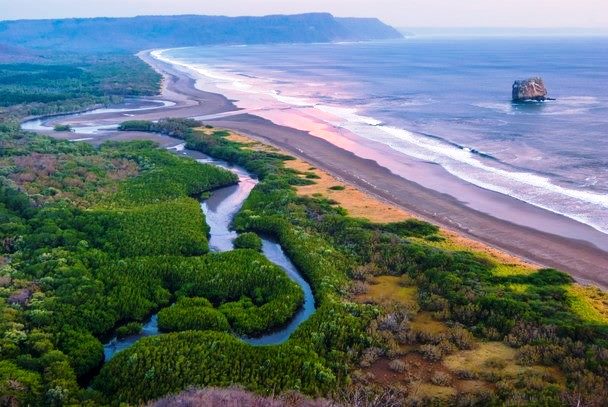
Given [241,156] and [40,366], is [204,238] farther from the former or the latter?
[241,156]

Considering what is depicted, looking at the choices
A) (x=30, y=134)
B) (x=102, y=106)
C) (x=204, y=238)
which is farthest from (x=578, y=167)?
(x=102, y=106)

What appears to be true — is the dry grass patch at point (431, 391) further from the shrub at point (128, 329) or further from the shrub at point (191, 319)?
the shrub at point (128, 329)

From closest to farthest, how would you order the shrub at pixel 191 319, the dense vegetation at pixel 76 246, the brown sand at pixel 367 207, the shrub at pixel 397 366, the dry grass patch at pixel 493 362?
1. the dry grass patch at pixel 493 362
2. the shrub at pixel 397 366
3. the dense vegetation at pixel 76 246
4. the shrub at pixel 191 319
5. the brown sand at pixel 367 207

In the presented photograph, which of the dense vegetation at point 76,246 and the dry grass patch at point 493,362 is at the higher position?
the dry grass patch at point 493,362

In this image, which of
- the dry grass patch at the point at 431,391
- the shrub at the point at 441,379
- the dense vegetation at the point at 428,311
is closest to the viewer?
the dry grass patch at the point at 431,391

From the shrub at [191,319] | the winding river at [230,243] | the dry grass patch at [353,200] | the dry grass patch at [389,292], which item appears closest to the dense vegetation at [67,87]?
the winding river at [230,243]

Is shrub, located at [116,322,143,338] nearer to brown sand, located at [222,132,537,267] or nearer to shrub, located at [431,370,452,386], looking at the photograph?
shrub, located at [431,370,452,386]
